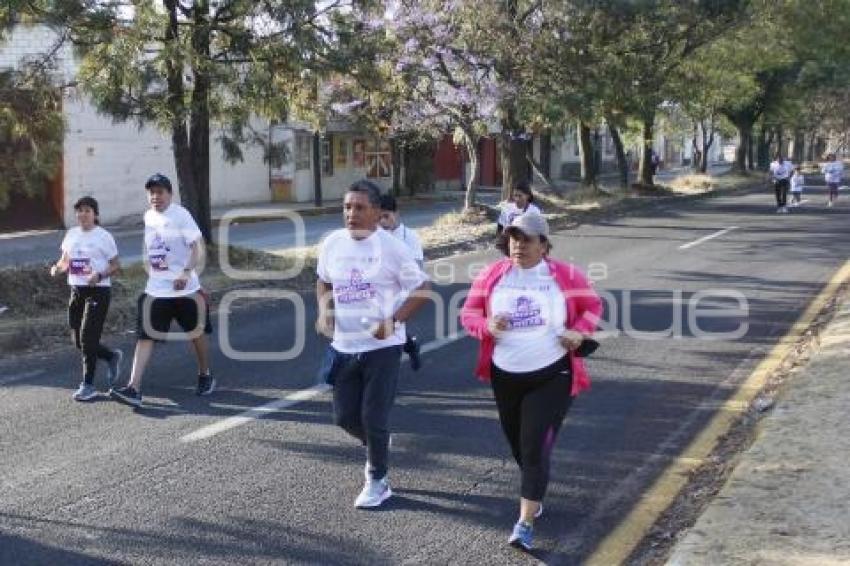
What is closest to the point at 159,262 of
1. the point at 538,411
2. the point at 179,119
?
the point at 538,411

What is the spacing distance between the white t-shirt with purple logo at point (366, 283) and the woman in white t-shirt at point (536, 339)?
672 millimetres

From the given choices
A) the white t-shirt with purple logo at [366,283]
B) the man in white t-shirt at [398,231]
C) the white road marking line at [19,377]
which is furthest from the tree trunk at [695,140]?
the white t-shirt with purple logo at [366,283]

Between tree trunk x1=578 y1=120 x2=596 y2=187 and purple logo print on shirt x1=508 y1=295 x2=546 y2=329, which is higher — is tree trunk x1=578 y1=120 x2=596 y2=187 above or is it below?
above

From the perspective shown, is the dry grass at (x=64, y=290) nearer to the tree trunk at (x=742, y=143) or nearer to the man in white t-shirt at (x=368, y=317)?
the man in white t-shirt at (x=368, y=317)

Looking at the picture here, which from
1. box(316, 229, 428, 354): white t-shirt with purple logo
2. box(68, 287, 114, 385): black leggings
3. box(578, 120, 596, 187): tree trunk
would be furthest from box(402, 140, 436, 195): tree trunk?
box(316, 229, 428, 354): white t-shirt with purple logo

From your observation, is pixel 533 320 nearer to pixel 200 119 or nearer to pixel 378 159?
pixel 200 119

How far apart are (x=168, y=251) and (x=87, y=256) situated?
77cm

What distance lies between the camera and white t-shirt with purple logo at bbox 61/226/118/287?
24.7 feet

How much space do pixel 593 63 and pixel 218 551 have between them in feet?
66.7

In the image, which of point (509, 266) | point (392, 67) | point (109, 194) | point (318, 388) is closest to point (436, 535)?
point (509, 266)

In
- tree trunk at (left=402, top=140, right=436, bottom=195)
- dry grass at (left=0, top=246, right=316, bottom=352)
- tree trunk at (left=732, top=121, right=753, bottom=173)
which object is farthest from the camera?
tree trunk at (left=732, top=121, right=753, bottom=173)

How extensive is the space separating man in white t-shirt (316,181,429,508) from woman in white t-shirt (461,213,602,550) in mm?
661

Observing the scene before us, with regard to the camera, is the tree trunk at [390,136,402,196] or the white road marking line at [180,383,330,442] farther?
the tree trunk at [390,136,402,196]

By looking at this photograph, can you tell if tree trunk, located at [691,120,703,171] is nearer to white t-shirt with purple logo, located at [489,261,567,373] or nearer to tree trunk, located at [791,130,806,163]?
tree trunk, located at [791,130,806,163]
